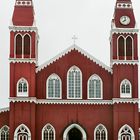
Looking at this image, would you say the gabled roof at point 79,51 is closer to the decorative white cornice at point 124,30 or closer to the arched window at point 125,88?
the arched window at point 125,88

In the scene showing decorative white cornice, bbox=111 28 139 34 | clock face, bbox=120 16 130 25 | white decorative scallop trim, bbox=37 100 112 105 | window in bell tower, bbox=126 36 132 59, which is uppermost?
clock face, bbox=120 16 130 25

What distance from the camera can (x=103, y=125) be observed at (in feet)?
170

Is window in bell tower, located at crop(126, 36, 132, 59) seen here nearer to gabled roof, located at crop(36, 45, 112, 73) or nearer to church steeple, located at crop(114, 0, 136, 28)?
church steeple, located at crop(114, 0, 136, 28)

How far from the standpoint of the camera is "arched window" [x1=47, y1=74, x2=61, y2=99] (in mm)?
52438

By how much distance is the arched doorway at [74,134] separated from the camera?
52.9m

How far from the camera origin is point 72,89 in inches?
2072

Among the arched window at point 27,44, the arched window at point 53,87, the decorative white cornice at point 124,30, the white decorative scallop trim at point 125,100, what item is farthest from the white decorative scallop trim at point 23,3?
the white decorative scallop trim at point 125,100

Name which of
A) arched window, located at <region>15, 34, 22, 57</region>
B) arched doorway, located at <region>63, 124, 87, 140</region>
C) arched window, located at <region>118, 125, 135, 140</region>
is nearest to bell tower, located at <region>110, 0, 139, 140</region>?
arched window, located at <region>118, 125, 135, 140</region>

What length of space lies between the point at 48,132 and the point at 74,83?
5.41 meters

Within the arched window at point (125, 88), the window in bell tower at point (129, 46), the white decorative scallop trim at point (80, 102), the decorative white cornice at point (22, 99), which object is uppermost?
the window in bell tower at point (129, 46)

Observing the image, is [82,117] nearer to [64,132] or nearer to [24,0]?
[64,132]

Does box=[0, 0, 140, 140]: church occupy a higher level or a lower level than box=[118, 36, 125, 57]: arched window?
lower

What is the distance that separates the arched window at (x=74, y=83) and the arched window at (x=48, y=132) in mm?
3538

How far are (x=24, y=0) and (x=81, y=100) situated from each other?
11.5 m
